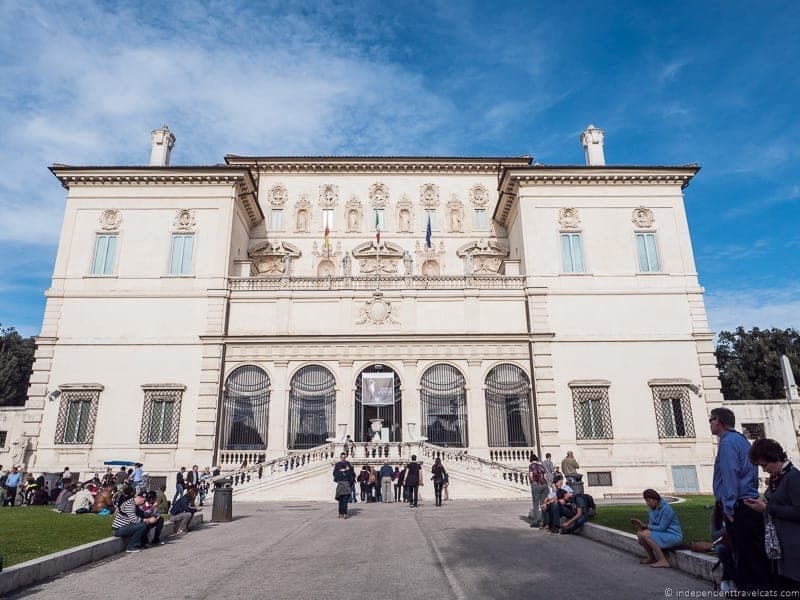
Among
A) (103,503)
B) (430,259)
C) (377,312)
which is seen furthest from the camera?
(430,259)

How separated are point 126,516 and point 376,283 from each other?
1890 centimetres

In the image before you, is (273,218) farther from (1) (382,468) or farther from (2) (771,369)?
(2) (771,369)

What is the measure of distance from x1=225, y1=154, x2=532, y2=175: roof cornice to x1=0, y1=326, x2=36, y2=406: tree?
31.1 m

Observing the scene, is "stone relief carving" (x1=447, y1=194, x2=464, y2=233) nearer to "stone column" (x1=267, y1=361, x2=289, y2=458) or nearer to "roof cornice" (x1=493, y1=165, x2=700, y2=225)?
"roof cornice" (x1=493, y1=165, x2=700, y2=225)

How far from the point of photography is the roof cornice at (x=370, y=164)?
3528 cm

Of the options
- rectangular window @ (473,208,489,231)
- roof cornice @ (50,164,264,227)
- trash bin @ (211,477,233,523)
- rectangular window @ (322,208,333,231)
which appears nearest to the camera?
trash bin @ (211,477,233,523)

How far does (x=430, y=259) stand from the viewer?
34156 millimetres

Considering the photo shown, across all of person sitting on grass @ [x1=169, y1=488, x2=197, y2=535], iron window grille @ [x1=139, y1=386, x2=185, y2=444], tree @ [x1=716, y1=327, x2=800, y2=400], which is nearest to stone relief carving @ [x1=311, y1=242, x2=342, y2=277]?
iron window grille @ [x1=139, y1=386, x2=185, y2=444]

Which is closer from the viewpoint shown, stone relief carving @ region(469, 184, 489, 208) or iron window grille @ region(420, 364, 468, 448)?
iron window grille @ region(420, 364, 468, 448)

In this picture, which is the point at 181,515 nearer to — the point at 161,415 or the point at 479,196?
the point at 161,415

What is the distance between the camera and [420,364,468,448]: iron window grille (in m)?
26.1

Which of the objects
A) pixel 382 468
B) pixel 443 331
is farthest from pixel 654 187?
pixel 382 468

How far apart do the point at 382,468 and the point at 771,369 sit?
45.6 metres

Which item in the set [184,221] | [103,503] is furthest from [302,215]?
[103,503]
